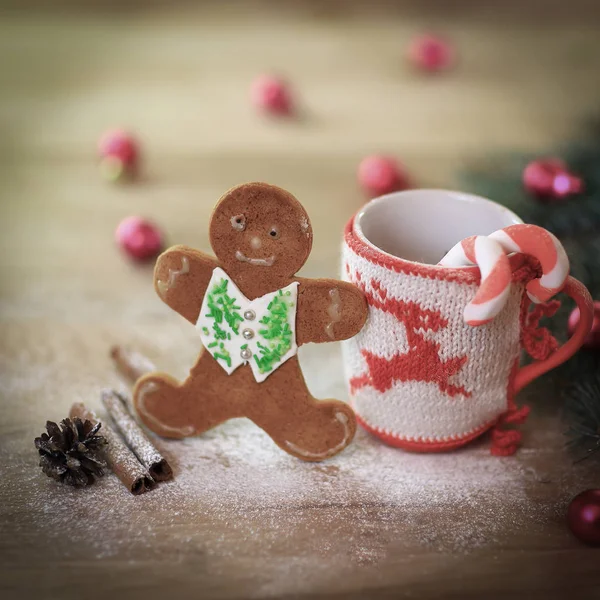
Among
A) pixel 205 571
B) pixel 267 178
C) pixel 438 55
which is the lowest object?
pixel 205 571

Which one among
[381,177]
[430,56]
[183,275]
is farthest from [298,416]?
[430,56]

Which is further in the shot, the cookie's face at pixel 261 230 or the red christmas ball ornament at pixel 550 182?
the red christmas ball ornament at pixel 550 182

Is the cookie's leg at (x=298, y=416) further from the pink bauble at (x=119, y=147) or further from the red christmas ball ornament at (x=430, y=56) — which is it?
the red christmas ball ornament at (x=430, y=56)

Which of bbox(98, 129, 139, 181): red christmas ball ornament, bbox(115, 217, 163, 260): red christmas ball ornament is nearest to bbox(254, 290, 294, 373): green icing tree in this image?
bbox(115, 217, 163, 260): red christmas ball ornament

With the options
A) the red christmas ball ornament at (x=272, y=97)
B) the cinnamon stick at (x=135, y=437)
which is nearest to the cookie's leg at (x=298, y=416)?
the cinnamon stick at (x=135, y=437)

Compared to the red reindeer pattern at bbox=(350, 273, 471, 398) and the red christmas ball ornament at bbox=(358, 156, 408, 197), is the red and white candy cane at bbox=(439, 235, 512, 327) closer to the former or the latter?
the red reindeer pattern at bbox=(350, 273, 471, 398)

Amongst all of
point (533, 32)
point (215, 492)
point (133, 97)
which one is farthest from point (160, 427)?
point (533, 32)

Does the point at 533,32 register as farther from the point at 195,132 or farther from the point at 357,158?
the point at 195,132
